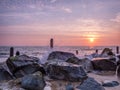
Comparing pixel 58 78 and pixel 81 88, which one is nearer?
pixel 81 88

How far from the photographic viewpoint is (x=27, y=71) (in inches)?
476

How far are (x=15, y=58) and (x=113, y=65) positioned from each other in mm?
6309

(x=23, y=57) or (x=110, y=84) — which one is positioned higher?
(x=23, y=57)

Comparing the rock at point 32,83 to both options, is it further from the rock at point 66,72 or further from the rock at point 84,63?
the rock at point 84,63

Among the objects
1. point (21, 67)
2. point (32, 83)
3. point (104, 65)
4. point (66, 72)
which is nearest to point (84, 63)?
point (104, 65)

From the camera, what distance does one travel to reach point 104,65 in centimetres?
1509

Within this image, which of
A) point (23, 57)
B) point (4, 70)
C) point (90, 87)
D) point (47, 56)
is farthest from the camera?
point (47, 56)

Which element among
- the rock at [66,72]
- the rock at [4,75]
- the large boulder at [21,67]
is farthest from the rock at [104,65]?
the rock at [4,75]

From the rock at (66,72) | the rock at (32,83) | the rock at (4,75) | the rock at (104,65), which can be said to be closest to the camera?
the rock at (32,83)

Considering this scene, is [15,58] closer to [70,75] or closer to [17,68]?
[17,68]

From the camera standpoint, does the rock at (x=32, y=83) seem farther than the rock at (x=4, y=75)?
No

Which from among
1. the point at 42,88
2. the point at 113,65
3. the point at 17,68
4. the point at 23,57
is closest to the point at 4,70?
the point at 17,68

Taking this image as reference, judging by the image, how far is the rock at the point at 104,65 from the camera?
15062mm

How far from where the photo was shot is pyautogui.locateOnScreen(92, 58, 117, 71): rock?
49.4 ft
